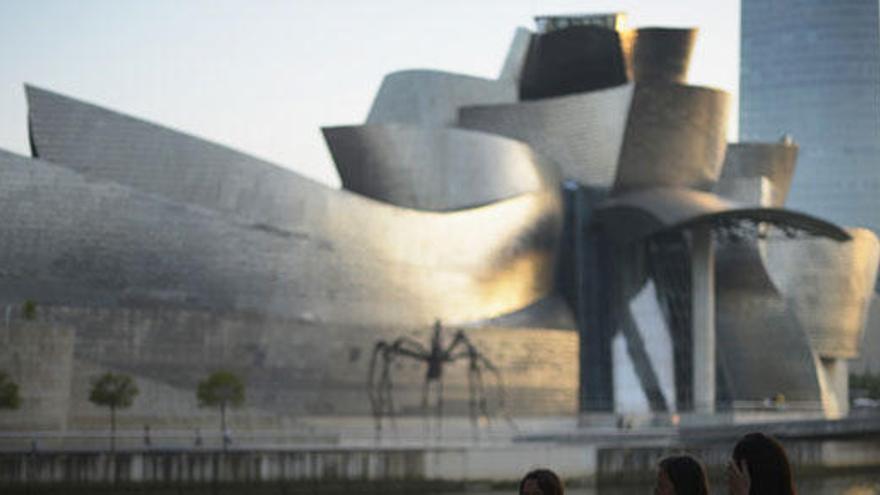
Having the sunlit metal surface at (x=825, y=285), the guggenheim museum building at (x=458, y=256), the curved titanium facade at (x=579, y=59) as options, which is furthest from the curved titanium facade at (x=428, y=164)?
the sunlit metal surface at (x=825, y=285)

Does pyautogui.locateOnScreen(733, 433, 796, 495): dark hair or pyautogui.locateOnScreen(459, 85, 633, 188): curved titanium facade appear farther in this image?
pyautogui.locateOnScreen(459, 85, 633, 188): curved titanium facade

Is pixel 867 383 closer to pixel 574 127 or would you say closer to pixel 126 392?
pixel 574 127

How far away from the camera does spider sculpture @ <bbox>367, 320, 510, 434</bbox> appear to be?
34969 mm

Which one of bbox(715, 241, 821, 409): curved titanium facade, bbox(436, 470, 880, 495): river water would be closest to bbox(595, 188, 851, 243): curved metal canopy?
bbox(715, 241, 821, 409): curved titanium facade

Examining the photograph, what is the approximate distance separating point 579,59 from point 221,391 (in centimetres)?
2256

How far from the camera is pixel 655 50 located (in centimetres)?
4928

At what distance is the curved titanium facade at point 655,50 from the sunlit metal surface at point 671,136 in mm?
3233

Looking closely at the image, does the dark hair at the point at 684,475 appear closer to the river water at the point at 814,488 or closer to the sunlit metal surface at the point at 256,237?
the river water at the point at 814,488

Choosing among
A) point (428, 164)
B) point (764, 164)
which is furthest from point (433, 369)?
point (764, 164)

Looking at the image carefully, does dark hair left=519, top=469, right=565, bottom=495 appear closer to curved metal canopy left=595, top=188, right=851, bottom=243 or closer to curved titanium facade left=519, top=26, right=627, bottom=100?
curved metal canopy left=595, top=188, right=851, bottom=243

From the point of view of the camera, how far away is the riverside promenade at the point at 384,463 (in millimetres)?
23953

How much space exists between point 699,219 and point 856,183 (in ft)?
307

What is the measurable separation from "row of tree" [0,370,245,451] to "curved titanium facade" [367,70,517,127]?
18806 mm

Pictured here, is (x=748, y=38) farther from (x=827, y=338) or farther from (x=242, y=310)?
(x=242, y=310)
